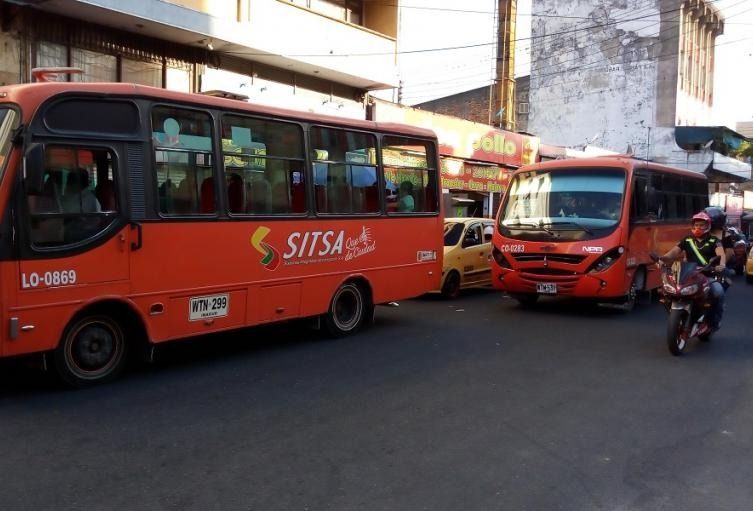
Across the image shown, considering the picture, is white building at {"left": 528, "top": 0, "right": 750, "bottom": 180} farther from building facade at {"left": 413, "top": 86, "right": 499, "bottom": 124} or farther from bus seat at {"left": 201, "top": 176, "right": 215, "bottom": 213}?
bus seat at {"left": 201, "top": 176, "right": 215, "bottom": 213}

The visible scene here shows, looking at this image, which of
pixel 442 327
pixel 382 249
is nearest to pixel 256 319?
pixel 382 249

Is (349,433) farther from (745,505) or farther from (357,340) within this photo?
(357,340)

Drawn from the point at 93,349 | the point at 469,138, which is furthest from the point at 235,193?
the point at 469,138

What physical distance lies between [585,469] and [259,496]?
2130 millimetres

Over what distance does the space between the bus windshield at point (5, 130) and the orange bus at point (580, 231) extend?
26.4ft

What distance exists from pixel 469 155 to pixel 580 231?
476 inches

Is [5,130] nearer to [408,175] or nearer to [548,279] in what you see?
[408,175]

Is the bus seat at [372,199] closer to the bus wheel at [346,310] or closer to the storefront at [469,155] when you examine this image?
the bus wheel at [346,310]

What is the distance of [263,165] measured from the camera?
7.97m

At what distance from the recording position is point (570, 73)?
143 ft

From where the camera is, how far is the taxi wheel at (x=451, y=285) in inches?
526

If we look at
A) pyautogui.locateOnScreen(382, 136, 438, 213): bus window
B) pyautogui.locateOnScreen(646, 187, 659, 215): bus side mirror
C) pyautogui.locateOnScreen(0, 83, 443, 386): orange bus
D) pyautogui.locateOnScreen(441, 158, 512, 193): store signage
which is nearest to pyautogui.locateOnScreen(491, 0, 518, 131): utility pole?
pyautogui.locateOnScreen(441, 158, 512, 193): store signage

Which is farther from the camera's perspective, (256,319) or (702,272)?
(702,272)

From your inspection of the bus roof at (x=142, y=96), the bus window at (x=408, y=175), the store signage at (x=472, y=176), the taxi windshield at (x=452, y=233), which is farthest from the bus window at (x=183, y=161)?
the store signage at (x=472, y=176)
